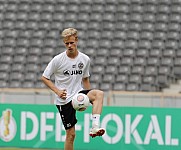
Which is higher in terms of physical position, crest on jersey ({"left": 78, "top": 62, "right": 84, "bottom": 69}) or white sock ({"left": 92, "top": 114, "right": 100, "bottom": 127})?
crest on jersey ({"left": 78, "top": 62, "right": 84, "bottom": 69})

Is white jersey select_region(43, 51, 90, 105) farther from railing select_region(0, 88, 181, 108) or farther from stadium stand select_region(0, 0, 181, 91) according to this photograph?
stadium stand select_region(0, 0, 181, 91)

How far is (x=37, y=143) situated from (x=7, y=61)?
23.3 feet

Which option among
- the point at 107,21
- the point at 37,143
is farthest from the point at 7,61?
the point at 37,143

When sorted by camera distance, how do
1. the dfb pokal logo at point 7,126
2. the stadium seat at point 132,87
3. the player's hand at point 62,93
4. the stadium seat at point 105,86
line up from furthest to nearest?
the stadium seat at point 105,86
the stadium seat at point 132,87
the dfb pokal logo at point 7,126
the player's hand at point 62,93

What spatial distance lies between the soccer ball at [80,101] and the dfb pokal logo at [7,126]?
591cm

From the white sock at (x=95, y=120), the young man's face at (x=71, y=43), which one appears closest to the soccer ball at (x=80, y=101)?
the white sock at (x=95, y=120)

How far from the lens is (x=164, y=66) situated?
19875 millimetres

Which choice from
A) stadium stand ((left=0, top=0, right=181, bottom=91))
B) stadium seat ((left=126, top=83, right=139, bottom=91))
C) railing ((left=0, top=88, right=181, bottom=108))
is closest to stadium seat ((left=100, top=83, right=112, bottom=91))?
stadium stand ((left=0, top=0, right=181, bottom=91))

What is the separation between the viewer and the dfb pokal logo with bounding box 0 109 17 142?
14430 millimetres

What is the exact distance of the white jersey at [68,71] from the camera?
9.02 metres

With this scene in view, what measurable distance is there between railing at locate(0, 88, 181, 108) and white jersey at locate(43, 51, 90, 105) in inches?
241

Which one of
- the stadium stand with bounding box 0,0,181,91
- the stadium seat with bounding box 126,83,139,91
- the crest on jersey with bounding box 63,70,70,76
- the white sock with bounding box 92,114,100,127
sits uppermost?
the stadium stand with bounding box 0,0,181,91

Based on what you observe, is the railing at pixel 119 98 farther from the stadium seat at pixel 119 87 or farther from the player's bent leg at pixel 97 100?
the player's bent leg at pixel 97 100

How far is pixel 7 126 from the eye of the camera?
1452 centimetres
